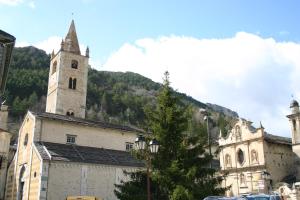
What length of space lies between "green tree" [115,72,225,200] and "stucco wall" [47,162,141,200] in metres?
11.4

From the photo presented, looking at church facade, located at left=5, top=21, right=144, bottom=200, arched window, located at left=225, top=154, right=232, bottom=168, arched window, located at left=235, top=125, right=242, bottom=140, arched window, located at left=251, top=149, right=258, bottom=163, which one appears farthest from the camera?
arched window, located at left=225, top=154, right=232, bottom=168

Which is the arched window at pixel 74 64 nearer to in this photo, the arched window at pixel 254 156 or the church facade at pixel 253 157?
the church facade at pixel 253 157

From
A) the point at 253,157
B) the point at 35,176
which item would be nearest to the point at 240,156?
the point at 253,157

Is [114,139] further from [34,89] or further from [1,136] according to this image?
[34,89]

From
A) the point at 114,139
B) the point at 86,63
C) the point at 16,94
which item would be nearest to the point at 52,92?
the point at 86,63

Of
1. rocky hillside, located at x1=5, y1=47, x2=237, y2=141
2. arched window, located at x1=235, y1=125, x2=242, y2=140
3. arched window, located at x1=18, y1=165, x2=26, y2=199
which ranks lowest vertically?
arched window, located at x1=18, y1=165, x2=26, y2=199

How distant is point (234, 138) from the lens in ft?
178

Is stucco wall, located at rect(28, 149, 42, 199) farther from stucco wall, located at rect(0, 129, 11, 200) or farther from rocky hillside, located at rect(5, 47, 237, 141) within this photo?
rocky hillside, located at rect(5, 47, 237, 141)

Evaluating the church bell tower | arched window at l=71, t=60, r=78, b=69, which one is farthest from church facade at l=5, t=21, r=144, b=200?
the church bell tower

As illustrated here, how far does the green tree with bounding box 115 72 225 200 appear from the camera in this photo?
2117 centimetres

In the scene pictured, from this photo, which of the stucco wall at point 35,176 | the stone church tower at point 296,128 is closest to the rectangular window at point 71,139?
the stucco wall at point 35,176

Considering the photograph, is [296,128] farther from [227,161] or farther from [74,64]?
[74,64]

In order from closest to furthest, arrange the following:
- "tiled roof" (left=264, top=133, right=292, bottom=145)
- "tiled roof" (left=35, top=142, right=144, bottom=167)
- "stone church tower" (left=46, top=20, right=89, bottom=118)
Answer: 1. "tiled roof" (left=35, top=142, right=144, bottom=167)
2. "tiled roof" (left=264, top=133, right=292, bottom=145)
3. "stone church tower" (left=46, top=20, right=89, bottom=118)

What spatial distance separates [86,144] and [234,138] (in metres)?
24.8
